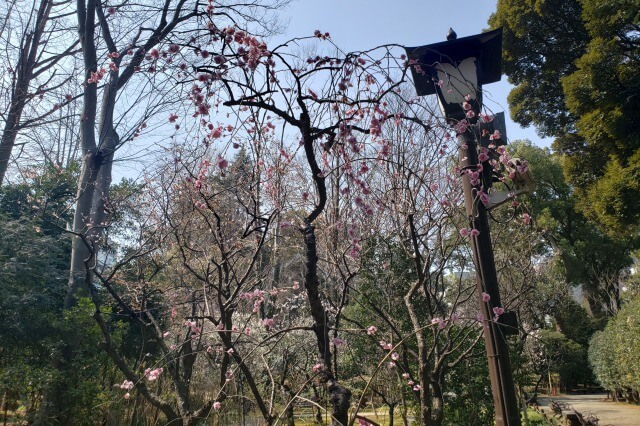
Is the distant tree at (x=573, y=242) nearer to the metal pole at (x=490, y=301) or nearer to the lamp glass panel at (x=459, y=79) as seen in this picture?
the metal pole at (x=490, y=301)

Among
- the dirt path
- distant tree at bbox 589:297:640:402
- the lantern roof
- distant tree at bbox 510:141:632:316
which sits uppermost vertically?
distant tree at bbox 510:141:632:316

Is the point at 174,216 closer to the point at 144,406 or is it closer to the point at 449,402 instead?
the point at 144,406

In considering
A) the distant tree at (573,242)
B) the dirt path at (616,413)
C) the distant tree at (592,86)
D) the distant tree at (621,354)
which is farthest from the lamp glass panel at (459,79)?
the distant tree at (573,242)

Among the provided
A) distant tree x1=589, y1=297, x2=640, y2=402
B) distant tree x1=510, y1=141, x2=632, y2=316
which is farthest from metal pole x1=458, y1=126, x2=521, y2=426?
distant tree x1=510, y1=141, x2=632, y2=316

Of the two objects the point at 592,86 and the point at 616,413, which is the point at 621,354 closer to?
the point at 616,413

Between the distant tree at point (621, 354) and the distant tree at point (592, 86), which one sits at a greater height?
the distant tree at point (592, 86)

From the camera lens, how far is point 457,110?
272 cm

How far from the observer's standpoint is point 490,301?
93.4 inches

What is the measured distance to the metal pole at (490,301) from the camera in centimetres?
227

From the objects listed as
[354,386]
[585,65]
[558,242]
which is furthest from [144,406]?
[558,242]

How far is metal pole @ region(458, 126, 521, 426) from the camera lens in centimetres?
227

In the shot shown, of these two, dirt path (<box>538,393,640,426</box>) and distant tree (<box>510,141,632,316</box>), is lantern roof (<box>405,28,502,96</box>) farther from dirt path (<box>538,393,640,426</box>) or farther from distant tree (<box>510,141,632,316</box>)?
distant tree (<box>510,141,632,316</box>)

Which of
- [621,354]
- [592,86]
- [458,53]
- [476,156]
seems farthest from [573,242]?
[458,53]

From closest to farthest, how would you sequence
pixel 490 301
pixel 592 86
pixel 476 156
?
pixel 490 301
pixel 476 156
pixel 592 86
